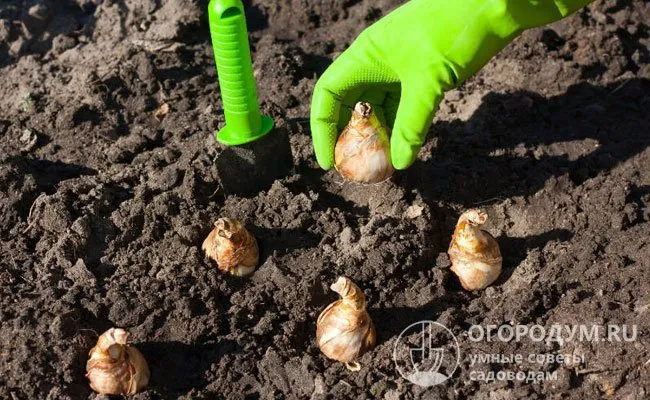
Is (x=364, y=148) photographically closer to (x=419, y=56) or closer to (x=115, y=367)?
(x=419, y=56)

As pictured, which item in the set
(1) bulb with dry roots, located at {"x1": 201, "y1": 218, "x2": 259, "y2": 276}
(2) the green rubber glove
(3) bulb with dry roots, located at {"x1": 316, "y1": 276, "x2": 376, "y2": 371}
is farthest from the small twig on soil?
(3) bulb with dry roots, located at {"x1": 316, "y1": 276, "x2": 376, "y2": 371}

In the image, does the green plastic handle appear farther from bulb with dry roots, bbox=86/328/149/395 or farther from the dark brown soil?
bulb with dry roots, bbox=86/328/149/395

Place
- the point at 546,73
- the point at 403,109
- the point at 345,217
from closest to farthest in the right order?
the point at 403,109
the point at 345,217
the point at 546,73

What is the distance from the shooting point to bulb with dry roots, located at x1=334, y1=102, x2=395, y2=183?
243 centimetres

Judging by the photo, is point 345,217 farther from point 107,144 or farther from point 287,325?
point 107,144

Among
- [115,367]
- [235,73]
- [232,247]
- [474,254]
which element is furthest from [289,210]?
[115,367]

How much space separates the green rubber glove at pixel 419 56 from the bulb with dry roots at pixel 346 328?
1.53ft

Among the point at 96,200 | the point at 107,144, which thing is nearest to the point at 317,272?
the point at 96,200

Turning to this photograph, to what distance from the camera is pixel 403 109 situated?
234cm

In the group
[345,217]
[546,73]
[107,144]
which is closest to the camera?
[345,217]

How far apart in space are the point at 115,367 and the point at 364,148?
0.94 m

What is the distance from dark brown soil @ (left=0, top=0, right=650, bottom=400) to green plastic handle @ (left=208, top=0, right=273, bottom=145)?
4.9 inches

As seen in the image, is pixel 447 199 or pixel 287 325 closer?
pixel 287 325

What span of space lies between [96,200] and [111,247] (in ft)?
0.62
